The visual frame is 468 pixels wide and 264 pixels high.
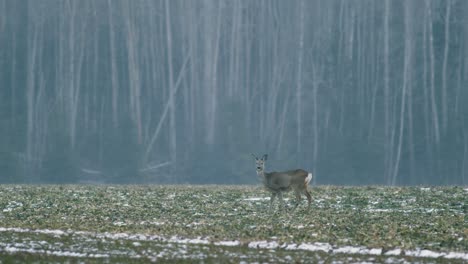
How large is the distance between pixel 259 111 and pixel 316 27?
8.68m

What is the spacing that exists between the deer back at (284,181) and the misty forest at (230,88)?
1837 inches

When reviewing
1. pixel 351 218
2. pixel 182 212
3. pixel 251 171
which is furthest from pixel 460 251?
pixel 251 171

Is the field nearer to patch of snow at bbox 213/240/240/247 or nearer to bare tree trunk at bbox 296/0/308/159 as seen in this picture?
patch of snow at bbox 213/240/240/247

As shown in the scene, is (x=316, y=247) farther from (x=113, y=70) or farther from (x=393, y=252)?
(x=113, y=70)

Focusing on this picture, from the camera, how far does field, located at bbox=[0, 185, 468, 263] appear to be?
17.9 meters

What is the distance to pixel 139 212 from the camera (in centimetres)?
2864

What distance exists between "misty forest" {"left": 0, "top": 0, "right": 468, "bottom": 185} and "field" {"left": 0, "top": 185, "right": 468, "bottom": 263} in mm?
43045

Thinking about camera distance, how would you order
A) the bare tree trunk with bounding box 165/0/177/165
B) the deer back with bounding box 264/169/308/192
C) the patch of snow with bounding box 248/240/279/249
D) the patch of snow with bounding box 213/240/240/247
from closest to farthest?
the patch of snow with bounding box 248/240/279/249, the patch of snow with bounding box 213/240/240/247, the deer back with bounding box 264/169/308/192, the bare tree trunk with bounding box 165/0/177/165

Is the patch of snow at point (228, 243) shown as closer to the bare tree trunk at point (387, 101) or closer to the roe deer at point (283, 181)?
the roe deer at point (283, 181)

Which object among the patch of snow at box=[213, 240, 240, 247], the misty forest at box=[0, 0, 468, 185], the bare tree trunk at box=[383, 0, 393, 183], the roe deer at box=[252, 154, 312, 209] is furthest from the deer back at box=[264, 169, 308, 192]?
the bare tree trunk at box=[383, 0, 393, 183]

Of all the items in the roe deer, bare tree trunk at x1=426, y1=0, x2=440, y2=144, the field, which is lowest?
the field

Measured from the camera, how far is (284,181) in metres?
29.0

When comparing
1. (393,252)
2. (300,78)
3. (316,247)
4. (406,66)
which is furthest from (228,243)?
(406,66)

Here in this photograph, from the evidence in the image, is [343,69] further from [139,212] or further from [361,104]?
[139,212]
